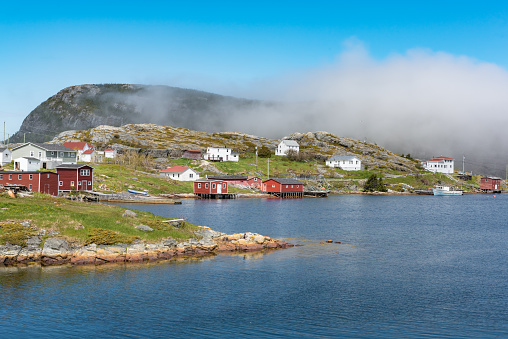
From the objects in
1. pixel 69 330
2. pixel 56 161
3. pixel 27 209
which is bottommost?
pixel 69 330

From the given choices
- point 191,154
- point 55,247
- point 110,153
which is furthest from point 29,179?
point 191,154

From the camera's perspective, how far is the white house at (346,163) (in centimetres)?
18925

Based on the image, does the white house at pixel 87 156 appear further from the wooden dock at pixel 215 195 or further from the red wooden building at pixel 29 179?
the red wooden building at pixel 29 179

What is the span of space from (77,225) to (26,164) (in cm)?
6761

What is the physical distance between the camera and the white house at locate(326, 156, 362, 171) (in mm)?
189250

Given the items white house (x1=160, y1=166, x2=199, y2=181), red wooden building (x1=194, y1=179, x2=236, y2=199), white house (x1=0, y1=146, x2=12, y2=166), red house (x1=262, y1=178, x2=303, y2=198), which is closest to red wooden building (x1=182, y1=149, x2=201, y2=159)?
white house (x1=160, y1=166, x2=199, y2=181)

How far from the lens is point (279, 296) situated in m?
33.7

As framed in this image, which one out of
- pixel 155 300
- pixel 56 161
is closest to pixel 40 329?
pixel 155 300

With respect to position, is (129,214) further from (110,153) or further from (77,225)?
(110,153)

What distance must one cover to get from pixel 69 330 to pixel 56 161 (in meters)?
95.6

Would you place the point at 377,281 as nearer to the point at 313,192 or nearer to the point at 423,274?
the point at 423,274

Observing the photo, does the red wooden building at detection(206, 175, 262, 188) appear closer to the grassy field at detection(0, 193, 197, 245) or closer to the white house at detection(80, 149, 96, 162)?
the white house at detection(80, 149, 96, 162)

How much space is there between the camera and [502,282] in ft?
126

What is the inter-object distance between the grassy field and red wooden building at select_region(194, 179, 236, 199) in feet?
245
